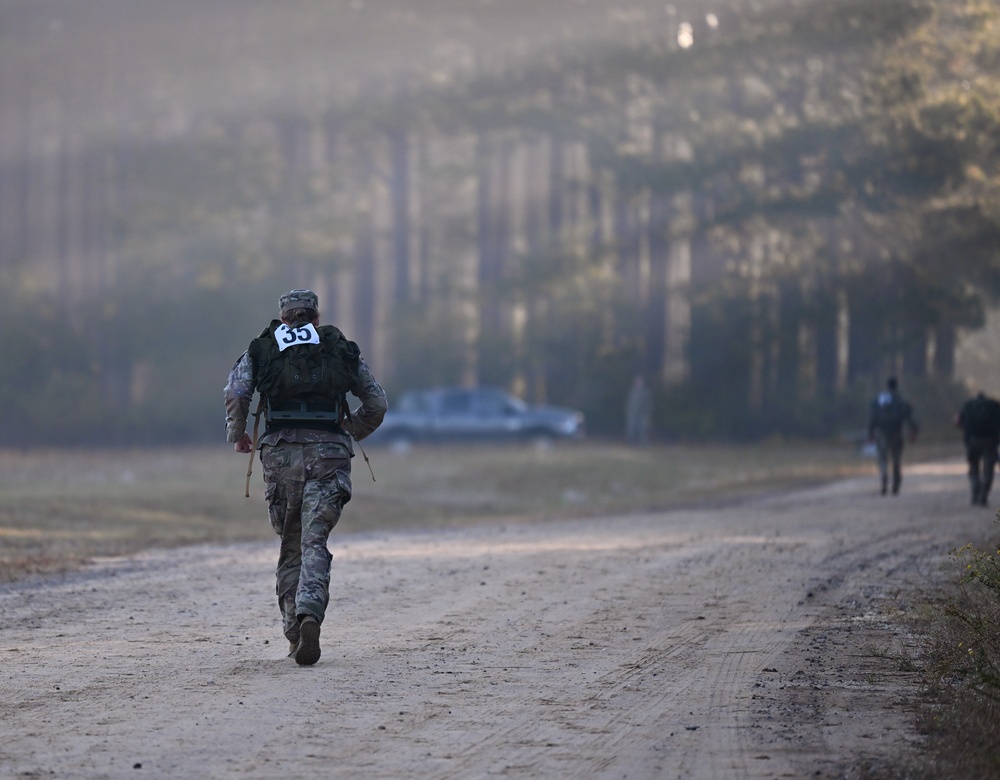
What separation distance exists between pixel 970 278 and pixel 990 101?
7306 millimetres

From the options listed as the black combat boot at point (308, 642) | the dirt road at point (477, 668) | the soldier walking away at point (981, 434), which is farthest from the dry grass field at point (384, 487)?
the black combat boot at point (308, 642)

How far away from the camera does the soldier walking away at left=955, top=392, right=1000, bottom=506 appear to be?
1984 centimetres

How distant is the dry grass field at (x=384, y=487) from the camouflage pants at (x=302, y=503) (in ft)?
18.2

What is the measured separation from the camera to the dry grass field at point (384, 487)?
18.5 meters

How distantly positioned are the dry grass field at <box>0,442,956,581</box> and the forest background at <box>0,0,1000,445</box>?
474cm

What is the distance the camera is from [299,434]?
8.06 metres

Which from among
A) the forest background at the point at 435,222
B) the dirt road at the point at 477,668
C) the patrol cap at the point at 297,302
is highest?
the forest background at the point at 435,222

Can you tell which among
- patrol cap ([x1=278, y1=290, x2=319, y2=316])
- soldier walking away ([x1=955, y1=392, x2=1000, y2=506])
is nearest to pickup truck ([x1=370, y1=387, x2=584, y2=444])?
soldier walking away ([x1=955, y1=392, x2=1000, y2=506])

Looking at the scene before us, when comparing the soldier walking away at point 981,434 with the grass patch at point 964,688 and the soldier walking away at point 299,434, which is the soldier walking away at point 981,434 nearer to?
the grass patch at point 964,688

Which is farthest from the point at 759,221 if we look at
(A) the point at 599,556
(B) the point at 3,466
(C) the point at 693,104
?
(A) the point at 599,556

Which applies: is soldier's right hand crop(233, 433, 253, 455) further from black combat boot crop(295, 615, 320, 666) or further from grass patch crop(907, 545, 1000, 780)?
grass patch crop(907, 545, 1000, 780)

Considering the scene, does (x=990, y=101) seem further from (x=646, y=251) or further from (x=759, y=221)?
(x=646, y=251)

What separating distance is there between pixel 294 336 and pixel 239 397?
48cm

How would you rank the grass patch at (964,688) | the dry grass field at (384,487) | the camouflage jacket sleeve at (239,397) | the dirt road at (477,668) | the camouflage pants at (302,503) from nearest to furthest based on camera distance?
the grass patch at (964,688), the dirt road at (477,668), the camouflage jacket sleeve at (239,397), the camouflage pants at (302,503), the dry grass field at (384,487)
